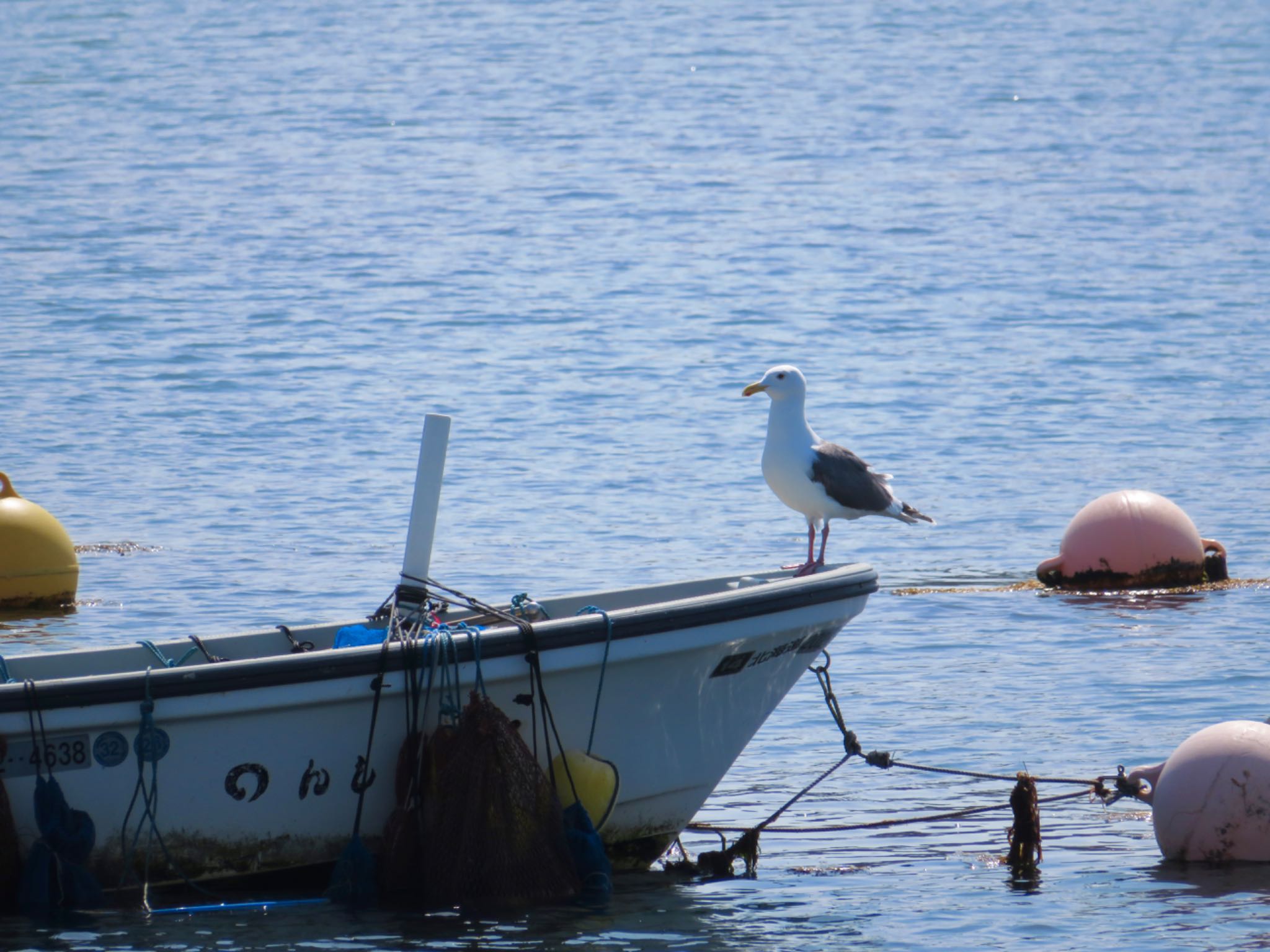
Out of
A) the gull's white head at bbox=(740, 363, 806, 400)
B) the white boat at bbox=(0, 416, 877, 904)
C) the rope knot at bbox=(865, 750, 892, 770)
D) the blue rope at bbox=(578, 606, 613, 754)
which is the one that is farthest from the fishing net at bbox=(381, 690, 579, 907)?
the gull's white head at bbox=(740, 363, 806, 400)

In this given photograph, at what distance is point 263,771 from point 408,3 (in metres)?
68.9

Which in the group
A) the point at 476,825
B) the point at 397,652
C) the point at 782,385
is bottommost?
the point at 476,825

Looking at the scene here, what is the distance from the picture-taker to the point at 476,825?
7930 millimetres

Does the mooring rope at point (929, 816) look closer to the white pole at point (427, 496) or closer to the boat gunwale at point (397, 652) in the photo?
the boat gunwale at point (397, 652)

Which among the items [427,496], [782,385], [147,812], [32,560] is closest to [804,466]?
[782,385]

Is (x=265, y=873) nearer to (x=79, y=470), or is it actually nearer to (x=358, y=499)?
(x=358, y=499)

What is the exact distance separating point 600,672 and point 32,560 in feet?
22.9

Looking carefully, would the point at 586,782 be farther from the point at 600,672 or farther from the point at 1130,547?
the point at 1130,547

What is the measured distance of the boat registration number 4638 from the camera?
757 centimetres

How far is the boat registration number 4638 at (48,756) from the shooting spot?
7574 mm

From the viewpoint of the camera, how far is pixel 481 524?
59.7 ft

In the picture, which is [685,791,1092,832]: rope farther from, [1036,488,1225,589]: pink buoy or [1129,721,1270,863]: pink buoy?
[1036,488,1225,589]: pink buoy

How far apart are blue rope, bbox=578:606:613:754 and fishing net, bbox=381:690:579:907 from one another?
1.02 feet

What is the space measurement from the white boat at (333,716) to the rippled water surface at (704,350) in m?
0.34
